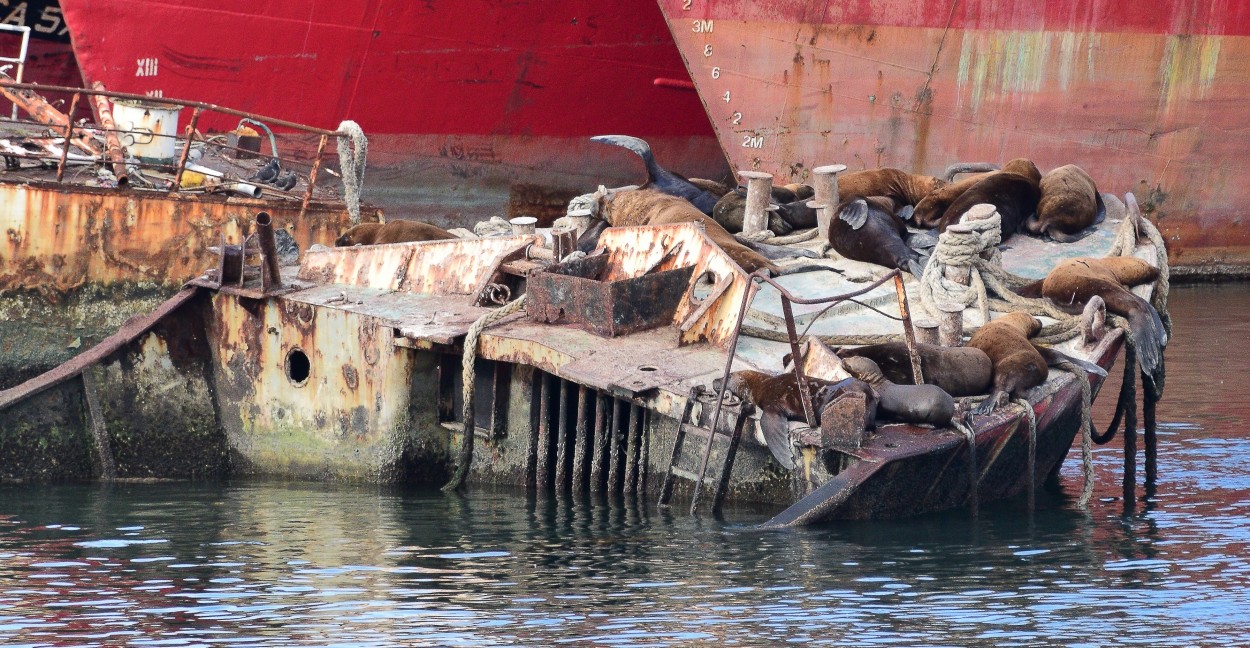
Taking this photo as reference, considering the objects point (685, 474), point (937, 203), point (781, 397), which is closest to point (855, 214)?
point (937, 203)

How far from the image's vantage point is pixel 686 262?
10758 millimetres

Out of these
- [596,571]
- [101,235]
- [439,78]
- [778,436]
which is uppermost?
[439,78]

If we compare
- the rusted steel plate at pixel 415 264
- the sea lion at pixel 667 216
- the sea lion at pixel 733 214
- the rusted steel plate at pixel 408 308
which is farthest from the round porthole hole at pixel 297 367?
the sea lion at pixel 733 214

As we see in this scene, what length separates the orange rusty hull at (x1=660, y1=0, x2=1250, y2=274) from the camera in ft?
68.2

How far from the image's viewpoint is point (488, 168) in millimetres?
22812

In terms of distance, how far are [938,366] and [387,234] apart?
5.11 metres

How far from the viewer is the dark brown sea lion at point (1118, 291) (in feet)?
35.3

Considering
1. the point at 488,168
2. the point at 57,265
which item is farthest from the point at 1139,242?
the point at 488,168

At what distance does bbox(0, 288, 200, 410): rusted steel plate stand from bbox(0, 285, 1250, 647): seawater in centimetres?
77

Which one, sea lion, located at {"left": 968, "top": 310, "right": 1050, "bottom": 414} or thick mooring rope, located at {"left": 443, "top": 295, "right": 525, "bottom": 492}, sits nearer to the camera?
sea lion, located at {"left": 968, "top": 310, "right": 1050, "bottom": 414}

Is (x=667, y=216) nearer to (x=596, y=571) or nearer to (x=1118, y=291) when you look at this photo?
(x=1118, y=291)

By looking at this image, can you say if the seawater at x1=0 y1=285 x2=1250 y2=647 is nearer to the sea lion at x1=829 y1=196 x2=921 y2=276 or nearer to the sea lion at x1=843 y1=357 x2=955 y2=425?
the sea lion at x1=843 y1=357 x2=955 y2=425

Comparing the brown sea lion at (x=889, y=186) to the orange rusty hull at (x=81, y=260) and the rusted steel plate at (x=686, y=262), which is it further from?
the orange rusty hull at (x=81, y=260)

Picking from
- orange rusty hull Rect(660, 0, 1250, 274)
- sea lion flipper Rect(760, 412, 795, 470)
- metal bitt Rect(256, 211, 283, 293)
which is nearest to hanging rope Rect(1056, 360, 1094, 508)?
sea lion flipper Rect(760, 412, 795, 470)
